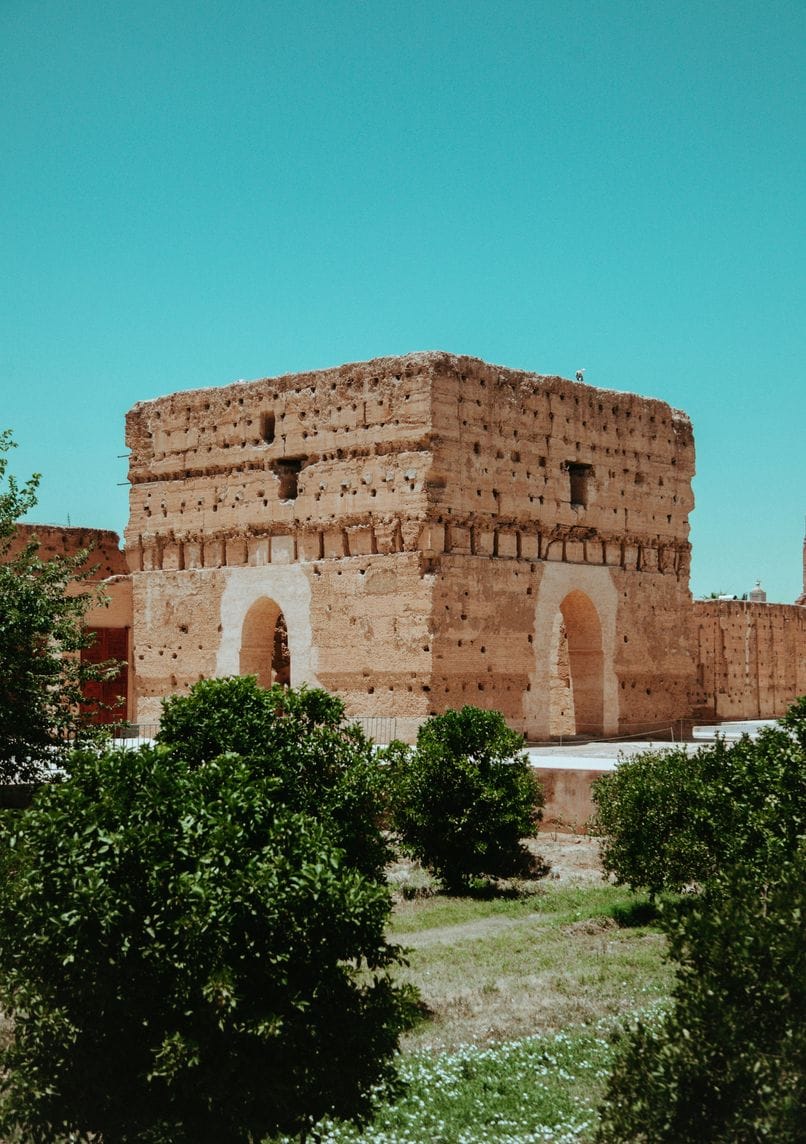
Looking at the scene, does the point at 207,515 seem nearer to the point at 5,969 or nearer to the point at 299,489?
the point at 299,489

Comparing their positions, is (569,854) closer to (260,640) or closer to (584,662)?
(584,662)

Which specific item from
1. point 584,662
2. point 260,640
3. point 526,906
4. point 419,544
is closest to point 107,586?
point 260,640

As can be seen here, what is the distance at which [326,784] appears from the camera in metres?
11.4

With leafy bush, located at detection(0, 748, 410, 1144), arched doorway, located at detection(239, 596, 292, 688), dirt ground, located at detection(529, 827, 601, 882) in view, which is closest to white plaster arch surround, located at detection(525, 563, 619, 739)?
dirt ground, located at detection(529, 827, 601, 882)

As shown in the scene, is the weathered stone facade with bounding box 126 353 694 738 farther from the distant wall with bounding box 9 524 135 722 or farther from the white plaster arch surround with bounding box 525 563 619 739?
the distant wall with bounding box 9 524 135 722

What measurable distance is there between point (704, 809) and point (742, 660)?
1982cm

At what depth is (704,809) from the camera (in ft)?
35.7

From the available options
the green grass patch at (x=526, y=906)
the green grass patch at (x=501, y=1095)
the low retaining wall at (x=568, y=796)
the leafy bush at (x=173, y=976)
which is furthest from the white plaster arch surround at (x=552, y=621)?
the leafy bush at (x=173, y=976)

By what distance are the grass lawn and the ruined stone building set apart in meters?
5.36

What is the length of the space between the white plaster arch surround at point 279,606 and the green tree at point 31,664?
298 inches

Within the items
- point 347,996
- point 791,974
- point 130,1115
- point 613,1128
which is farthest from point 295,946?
point 791,974

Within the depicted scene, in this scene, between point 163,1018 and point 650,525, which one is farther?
point 650,525

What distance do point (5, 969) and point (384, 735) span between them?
13256 millimetres

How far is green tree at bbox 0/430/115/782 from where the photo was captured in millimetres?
13602
